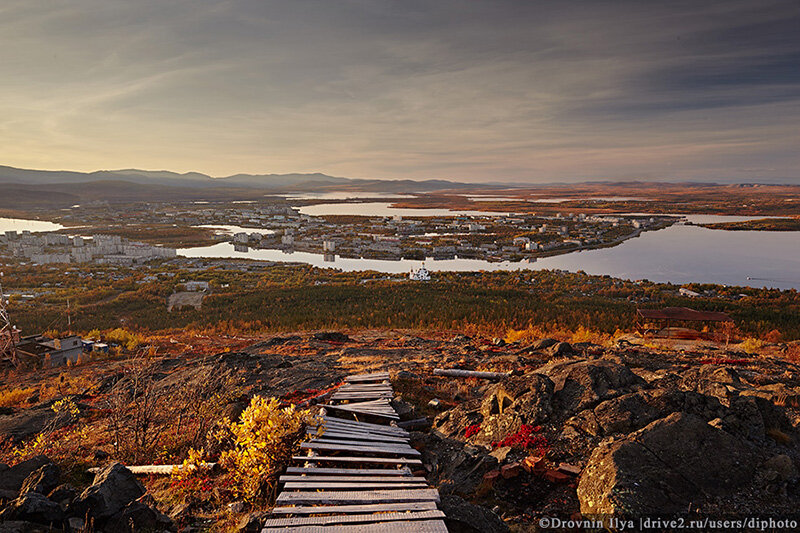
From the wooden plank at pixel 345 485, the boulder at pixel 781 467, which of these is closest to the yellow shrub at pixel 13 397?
the wooden plank at pixel 345 485

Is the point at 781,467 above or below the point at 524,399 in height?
above

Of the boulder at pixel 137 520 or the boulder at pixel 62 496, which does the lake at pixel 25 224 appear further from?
the boulder at pixel 137 520

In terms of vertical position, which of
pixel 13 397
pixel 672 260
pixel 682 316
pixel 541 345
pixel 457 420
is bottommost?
→ pixel 672 260

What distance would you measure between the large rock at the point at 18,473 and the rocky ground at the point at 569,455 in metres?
0.02

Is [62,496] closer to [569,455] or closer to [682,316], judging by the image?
[569,455]

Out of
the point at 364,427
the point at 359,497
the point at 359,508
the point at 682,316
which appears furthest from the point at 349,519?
the point at 682,316

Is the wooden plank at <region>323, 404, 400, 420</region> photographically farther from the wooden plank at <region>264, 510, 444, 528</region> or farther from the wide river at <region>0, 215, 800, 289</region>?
the wide river at <region>0, 215, 800, 289</region>

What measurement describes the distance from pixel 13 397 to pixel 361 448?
1164 cm

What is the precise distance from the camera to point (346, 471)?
482cm

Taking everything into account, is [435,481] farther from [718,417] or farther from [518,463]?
[718,417]

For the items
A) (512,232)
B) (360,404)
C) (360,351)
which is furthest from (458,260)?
(360,404)

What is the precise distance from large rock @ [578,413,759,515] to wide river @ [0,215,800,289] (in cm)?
3971

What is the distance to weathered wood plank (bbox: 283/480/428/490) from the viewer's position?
4.41m

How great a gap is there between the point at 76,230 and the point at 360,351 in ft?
325
